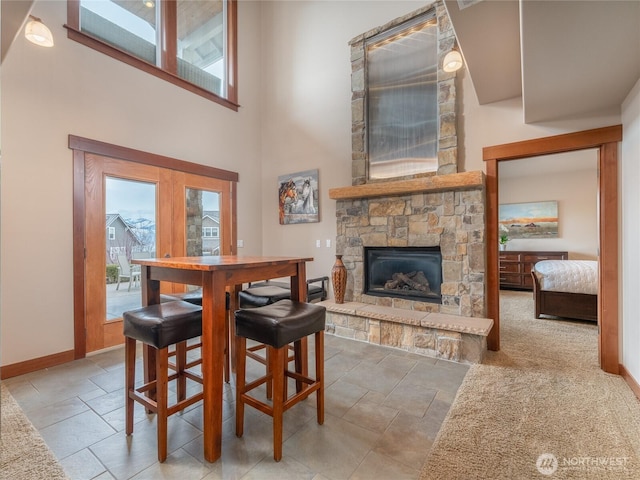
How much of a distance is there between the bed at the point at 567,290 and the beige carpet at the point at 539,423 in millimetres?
1188

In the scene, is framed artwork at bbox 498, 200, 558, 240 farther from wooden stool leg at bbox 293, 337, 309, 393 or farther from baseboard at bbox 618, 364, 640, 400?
wooden stool leg at bbox 293, 337, 309, 393

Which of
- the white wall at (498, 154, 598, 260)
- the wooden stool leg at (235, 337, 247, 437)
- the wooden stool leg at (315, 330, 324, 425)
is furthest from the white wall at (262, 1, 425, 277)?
the white wall at (498, 154, 598, 260)

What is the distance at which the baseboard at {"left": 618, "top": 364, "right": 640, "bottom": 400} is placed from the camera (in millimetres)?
2122

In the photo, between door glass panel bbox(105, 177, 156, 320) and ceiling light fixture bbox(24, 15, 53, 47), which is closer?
ceiling light fixture bbox(24, 15, 53, 47)

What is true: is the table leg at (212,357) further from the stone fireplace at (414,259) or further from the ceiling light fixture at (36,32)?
the ceiling light fixture at (36,32)

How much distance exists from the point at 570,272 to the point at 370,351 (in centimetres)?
306

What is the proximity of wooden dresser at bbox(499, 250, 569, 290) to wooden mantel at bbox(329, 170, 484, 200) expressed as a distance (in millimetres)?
4591

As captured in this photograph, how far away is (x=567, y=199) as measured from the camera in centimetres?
640

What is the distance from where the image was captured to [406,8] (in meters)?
3.51

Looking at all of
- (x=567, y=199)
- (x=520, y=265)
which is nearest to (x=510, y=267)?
(x=520, y=265)

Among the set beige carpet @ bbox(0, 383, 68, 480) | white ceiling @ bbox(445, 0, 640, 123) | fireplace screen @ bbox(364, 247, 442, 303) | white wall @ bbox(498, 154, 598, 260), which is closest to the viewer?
beige carpet @ bbox(0, 383, 68, 480)

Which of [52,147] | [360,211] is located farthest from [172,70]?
[360,211]

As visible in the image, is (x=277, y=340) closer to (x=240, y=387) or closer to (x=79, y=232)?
(x=240, y=387)

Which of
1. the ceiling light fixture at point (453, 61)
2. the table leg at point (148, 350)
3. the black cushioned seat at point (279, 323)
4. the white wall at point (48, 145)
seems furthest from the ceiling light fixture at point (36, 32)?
the ceiling light fixture at point (453, 61)
